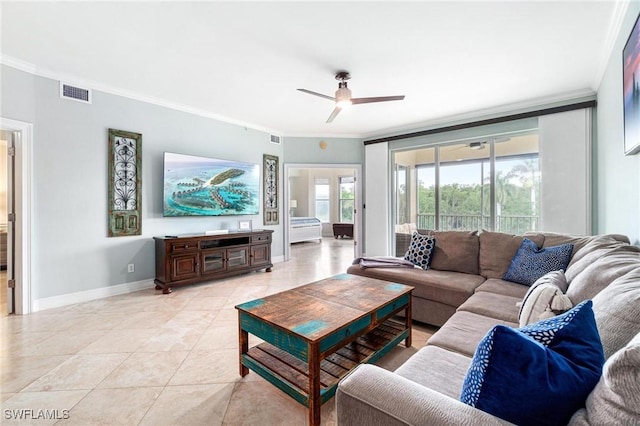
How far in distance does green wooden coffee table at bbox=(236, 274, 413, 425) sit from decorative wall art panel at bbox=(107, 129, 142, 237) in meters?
2.81

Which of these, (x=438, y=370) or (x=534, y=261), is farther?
(x=534, y=261)

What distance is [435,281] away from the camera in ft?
8.86

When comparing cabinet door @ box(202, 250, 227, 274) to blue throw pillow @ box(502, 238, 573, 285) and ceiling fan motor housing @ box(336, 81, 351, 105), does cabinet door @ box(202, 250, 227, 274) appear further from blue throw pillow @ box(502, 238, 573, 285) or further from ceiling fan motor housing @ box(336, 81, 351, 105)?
blue throw pillow @ box(502, 238, 573, 285)

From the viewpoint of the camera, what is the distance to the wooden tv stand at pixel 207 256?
3775 mm

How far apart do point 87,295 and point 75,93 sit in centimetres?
243

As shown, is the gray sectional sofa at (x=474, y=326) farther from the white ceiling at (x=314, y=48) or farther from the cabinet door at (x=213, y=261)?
the cabinet door at (x=213, y=261)

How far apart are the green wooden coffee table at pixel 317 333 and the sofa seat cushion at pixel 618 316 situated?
1.09 meters

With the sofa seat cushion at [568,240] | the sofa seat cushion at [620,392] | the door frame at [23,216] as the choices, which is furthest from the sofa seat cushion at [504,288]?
the door frame at [23,216]

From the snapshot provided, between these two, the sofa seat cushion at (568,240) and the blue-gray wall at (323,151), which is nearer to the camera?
the sofa seat cushion at (568,240)

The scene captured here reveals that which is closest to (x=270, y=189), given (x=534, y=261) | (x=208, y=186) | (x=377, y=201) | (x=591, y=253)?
(x=208, y=186)

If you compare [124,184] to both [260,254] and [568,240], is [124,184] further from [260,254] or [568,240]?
[568,240]

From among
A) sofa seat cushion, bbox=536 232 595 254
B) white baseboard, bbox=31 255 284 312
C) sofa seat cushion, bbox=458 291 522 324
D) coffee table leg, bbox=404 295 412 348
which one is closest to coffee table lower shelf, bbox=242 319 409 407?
coffee table leg, bbox=404 295 412 348

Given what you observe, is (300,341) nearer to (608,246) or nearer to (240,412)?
(240,412)

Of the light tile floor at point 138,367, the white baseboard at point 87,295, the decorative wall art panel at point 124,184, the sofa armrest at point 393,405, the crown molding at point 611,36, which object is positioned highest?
the crown molding at point 611,36
